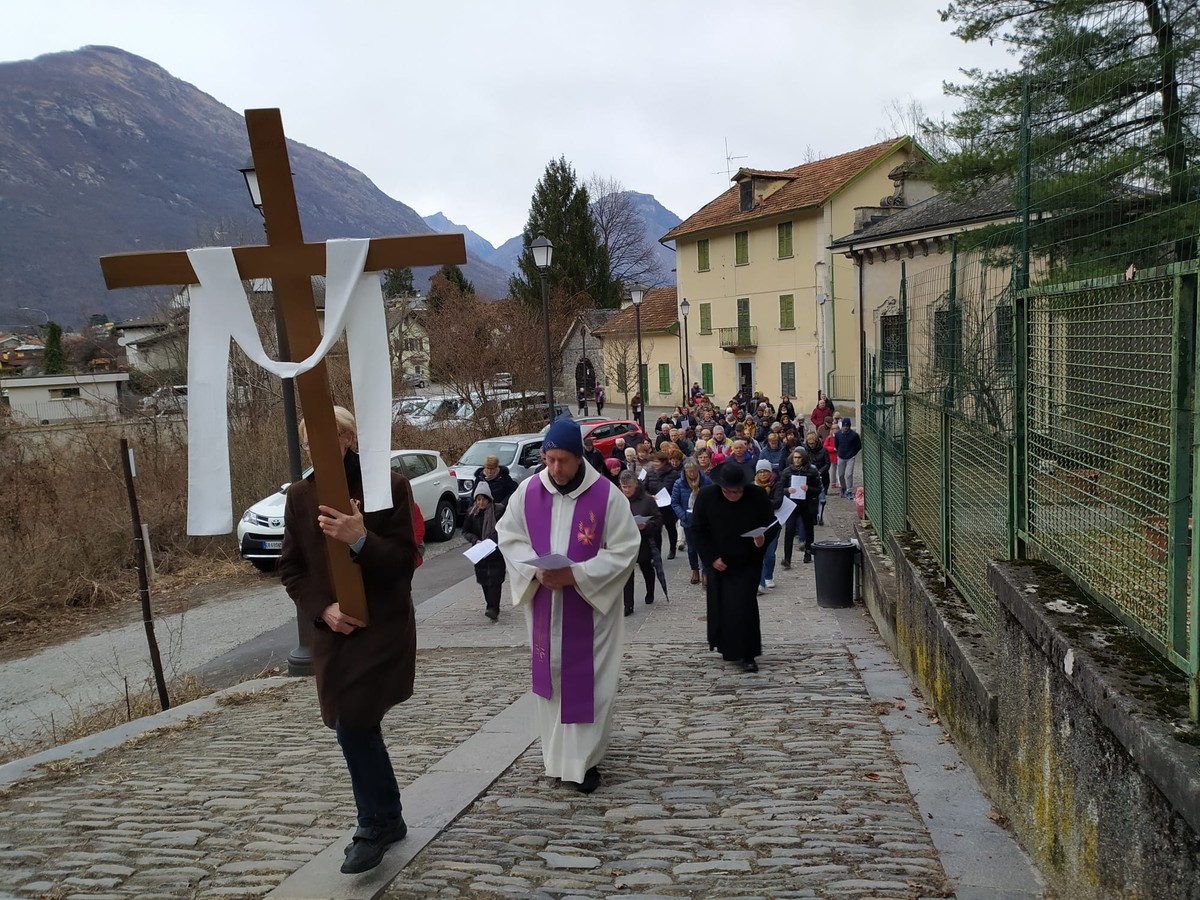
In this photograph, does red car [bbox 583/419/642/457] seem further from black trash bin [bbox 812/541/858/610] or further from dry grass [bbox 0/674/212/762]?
dry grass [bbox 0/674/212/762]

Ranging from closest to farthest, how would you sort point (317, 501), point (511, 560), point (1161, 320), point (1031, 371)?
point (1161, 320)
point (317, 501)
point (1031, 371)
point (511, 560)

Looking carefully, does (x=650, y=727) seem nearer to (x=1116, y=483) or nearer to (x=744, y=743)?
(x=744, y=743)

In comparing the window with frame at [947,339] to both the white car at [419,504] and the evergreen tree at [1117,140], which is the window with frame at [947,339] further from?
the white car at [419,504]

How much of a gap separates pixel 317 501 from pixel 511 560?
148 centimetres

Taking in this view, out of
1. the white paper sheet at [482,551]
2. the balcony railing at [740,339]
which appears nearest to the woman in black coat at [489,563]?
the white paper sheet at [482,551]

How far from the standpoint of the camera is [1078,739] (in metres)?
3.19

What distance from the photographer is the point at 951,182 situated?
19.2 meters

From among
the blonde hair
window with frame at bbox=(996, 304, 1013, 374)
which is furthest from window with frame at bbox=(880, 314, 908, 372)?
the blonde hair

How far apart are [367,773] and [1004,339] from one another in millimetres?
3880

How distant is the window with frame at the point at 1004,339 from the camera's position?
4.98m

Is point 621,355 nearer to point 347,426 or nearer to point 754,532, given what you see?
point 754,532

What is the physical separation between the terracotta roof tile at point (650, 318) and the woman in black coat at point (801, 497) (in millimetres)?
38062

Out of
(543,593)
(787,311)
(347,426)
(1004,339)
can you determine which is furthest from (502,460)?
(787,311)

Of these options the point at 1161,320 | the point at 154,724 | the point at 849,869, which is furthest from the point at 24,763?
the point at 1161,320
